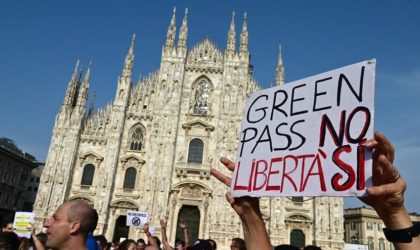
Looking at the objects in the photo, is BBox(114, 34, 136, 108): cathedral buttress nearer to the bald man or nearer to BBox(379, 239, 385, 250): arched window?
the bald man

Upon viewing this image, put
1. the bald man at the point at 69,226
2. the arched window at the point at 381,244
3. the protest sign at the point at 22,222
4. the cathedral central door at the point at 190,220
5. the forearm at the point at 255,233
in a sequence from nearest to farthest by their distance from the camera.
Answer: the forearm at the point at 255,233 < the bald man at the point at 69,226 < the protest sign at the point at 22,222 < the cathedral central door at the point at 190,220 < the arched window at the point at 381,244

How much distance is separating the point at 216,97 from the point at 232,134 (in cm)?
353

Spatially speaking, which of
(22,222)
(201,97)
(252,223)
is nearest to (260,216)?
(252,223)

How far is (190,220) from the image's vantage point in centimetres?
2588

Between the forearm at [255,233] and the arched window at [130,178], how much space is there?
2474 centimetres

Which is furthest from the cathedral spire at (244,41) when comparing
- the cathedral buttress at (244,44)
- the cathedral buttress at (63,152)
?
the cathedral buttress at (63,152)

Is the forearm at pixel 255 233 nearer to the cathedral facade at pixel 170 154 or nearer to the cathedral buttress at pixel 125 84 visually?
the cathedral facade at pixel 170 154

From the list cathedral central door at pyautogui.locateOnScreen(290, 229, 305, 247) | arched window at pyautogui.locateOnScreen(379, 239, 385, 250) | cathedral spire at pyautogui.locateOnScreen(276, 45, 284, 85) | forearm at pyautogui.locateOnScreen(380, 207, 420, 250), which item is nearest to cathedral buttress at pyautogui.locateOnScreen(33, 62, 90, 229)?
cathedral spire at pyautogui.locateOnScreen(276, 45, 284, 85)

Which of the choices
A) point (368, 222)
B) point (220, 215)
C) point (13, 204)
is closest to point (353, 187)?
point (220, 215)

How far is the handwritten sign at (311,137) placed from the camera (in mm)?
2041

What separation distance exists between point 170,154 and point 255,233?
2414 centimetres

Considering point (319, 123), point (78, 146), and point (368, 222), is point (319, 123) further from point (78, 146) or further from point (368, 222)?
point (368, 222)

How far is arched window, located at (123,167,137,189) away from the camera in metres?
26.1

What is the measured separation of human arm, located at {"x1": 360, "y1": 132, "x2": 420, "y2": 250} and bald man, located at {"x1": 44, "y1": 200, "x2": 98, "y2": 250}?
217cm
